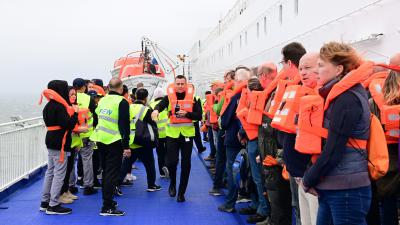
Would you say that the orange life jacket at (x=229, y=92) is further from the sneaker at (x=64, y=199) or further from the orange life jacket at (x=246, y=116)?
the sneaker at (x=64, y=199)

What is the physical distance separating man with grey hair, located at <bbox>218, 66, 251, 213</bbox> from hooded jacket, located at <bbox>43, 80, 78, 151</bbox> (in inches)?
73.8

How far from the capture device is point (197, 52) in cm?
3709

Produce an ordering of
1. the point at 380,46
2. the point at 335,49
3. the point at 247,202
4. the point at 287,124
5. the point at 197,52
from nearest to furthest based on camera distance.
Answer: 1. the point at 335,49
2. the point at 287,124
3. the point at 380,46
4. the point at 247,202
5. the point at 197,52

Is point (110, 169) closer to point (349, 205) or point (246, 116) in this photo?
point (246, 116)

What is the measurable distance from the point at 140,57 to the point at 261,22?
38.0ft

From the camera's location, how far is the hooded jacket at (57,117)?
4.73 meters

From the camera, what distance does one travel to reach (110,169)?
4.80 m

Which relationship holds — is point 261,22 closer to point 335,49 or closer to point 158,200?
point 158,200

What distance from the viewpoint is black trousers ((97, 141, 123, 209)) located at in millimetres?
4770

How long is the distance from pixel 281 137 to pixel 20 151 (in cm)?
482

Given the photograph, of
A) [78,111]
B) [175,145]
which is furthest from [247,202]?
[78,111]

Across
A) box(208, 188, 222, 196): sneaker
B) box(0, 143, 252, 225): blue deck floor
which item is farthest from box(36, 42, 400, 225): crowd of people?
box(0, 143, 252, 225): blue deck floor

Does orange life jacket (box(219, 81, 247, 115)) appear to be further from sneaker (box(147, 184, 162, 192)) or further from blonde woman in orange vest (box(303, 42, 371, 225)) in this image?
blonde woman in orange vest (box(303, 42, 371, 225))

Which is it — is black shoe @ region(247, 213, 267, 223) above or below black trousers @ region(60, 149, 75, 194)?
below
